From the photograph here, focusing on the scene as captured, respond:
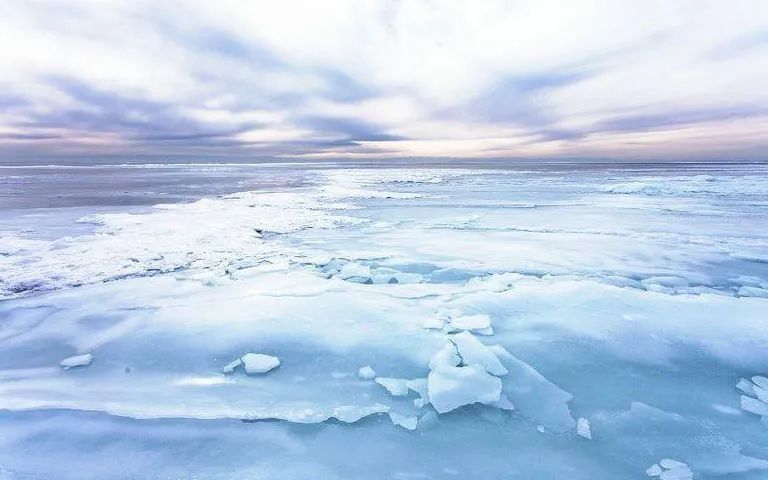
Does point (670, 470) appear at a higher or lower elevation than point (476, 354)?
lower

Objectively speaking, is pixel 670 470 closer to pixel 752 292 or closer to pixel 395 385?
pixel 395 385

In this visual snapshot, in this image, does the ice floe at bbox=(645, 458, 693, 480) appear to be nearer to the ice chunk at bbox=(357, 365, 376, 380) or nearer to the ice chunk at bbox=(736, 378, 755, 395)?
the ice chunk at bbox=(736, 378, 755, 395)

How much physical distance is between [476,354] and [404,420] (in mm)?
892

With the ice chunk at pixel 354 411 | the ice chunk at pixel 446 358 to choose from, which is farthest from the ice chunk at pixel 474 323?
the ice chunk at pixel 354 411

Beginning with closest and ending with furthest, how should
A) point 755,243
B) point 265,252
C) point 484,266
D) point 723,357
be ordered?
point 723,357
point 484,266
point 265,252
point 755,243

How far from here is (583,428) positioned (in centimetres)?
247

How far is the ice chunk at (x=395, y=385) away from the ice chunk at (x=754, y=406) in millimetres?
2137

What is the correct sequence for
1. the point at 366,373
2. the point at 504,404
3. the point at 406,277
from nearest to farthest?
the point at 504,404
the point at 366,373
the point at 406,277

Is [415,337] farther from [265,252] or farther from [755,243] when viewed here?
[755,243]

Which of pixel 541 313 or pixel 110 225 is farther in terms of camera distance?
pixel 110 225

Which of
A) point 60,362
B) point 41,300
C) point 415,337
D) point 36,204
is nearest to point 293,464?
point 415,337

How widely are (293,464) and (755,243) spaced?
8.97 m

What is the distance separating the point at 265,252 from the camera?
7.04 meters

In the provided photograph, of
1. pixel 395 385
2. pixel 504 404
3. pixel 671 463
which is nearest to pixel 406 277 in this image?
pixel 395 385
